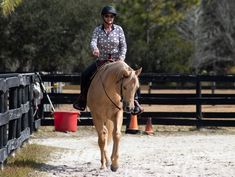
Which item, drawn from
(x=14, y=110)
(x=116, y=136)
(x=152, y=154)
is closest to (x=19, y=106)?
(x=14, y=110)

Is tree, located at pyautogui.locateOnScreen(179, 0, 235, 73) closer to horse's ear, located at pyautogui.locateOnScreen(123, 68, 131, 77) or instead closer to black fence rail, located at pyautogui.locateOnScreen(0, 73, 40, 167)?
black fence rail, located at pyautogui.locateOnScreen(0, 73, 40, 167)

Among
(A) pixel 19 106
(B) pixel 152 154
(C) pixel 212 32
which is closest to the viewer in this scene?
(A) pixel 19 106

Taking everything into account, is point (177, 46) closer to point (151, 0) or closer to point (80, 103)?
point (151, 0)

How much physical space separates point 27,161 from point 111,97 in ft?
6.28

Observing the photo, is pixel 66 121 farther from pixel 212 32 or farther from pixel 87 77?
pixel 212 32

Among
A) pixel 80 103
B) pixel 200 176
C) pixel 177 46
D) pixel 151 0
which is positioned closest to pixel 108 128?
pixel 80 103

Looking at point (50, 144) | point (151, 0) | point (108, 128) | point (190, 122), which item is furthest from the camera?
point (151, 0)

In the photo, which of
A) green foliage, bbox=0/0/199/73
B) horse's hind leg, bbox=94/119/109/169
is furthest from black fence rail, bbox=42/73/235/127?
green foliage, bbox=0/0/199/73

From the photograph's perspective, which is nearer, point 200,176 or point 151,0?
point 200,176

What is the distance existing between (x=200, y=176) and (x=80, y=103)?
2698mm

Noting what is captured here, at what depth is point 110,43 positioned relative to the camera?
400 inches

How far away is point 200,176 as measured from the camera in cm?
889

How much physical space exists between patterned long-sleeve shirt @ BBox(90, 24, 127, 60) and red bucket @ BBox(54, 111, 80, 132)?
5.08 metres

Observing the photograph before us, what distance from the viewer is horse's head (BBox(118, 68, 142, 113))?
8.72 metres
